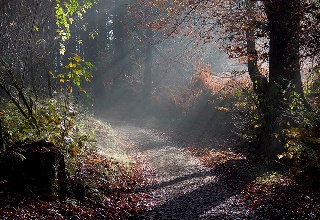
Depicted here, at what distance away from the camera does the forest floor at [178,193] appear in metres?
6.40

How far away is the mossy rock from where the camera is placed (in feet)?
21.0

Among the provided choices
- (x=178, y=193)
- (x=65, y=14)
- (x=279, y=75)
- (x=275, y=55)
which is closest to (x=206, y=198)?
(x=178, y=193)

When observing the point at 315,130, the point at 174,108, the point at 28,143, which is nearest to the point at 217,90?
the point at 174,108

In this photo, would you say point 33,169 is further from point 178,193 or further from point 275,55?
point 275,55

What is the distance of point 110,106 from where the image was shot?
37438 millimetres

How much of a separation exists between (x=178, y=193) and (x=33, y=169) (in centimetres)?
447

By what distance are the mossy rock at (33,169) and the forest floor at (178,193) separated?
312mm

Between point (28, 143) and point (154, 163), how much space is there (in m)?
7.54

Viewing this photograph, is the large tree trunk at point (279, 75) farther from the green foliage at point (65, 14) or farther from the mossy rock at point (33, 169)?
the mossy rock at point (33, 169)

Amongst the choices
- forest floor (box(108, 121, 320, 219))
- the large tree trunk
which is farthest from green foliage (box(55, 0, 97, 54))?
forest floor (box(108, 121, 320, 219))

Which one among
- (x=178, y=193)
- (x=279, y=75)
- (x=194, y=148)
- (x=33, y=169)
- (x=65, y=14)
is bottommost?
(x=178, y=193)

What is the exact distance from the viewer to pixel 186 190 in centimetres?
973

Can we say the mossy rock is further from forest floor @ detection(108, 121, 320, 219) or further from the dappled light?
forest floor @ detection(108, 121, 320, 219)

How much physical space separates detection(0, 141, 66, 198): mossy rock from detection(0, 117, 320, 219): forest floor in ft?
1.02
